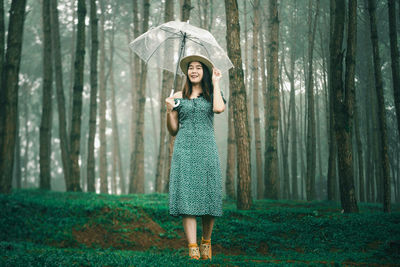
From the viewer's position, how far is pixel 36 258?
4.11 meters

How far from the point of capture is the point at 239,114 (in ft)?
27.5

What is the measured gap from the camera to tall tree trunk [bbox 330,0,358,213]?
8.23 meters

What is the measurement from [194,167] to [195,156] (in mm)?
120

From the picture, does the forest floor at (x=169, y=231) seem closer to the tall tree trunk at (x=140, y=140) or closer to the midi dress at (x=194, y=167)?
the midi dress at (x=194, y=167)

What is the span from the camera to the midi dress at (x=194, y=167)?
4133 millimetres

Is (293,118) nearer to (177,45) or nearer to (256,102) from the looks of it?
(256,102)

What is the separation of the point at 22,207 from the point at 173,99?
463 centimetres

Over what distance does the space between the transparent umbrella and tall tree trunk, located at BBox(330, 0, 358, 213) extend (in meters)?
4.06

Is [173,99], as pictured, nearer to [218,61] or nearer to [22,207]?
[218,61]

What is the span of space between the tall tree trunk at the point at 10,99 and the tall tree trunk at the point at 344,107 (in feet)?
23.8

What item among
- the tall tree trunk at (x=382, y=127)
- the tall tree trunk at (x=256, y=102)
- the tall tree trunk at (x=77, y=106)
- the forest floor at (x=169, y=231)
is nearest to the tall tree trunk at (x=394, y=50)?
the tall tree trunk at (x=382, y=127)

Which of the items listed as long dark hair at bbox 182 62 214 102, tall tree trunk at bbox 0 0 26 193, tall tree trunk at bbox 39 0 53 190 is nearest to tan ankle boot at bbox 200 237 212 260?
long dark hair at bbox 182 62 214 102

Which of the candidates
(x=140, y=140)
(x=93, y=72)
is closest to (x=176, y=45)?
(x=93, y=72)

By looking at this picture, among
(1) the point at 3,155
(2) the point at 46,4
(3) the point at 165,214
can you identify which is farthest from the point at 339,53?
(2) the point at 46,4
